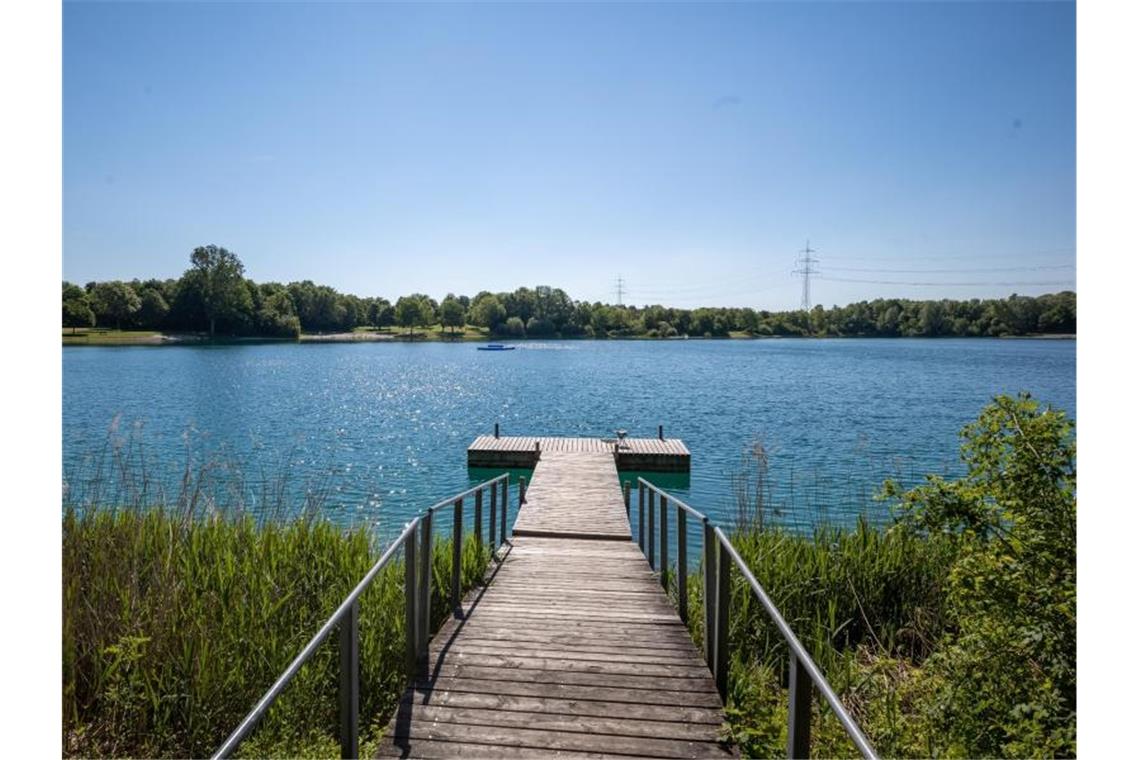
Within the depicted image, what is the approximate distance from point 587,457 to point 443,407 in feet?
53.6

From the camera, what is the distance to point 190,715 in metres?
3.88

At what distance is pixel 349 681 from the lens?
2928 millimetres

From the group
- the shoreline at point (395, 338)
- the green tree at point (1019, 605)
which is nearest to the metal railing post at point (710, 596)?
the green tree at point (1019, 605)

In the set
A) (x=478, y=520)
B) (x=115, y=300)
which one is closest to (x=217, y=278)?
(x=115, y=300)

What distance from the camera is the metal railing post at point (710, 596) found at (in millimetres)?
3949

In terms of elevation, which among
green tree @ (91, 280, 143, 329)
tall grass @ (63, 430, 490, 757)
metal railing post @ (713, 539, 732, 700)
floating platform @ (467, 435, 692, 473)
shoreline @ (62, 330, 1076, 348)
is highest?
green tree @ (91, 280, 143, 329)

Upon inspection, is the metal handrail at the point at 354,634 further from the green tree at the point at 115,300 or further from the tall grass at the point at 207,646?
the green tree at the point at 115,300

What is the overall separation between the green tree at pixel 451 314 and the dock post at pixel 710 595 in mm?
126332

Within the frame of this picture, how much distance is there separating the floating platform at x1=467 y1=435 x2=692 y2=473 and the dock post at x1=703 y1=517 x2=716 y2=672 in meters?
11.8

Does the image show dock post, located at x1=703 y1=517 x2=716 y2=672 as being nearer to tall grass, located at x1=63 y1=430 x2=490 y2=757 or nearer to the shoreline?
tall grass, located at x1=63 y1=430 x2=490 y2=757

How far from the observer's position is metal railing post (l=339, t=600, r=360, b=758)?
2916mm

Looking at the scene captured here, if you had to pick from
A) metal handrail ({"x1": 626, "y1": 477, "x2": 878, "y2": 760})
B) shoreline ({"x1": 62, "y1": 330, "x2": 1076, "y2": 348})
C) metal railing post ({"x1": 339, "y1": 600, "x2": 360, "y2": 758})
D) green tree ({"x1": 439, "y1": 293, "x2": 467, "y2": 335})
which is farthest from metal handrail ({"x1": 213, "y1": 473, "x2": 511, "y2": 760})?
green tree ({"x1": 439, "y1": 293, "x2": 467, "y2": 335})
